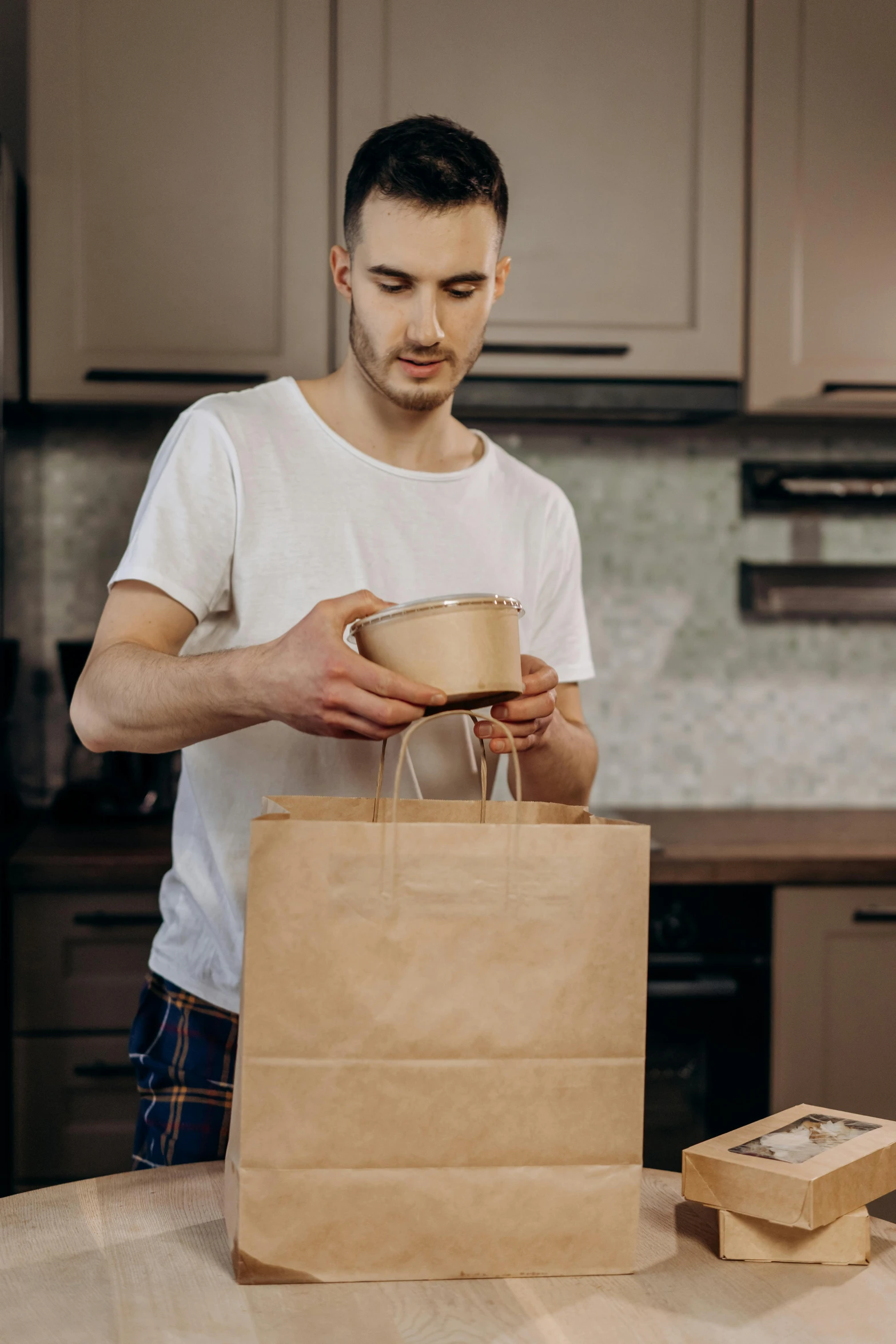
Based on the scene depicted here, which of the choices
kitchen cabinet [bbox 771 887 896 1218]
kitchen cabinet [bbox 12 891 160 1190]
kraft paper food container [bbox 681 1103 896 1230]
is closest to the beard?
kraft paper food container [bbox 681 1103 896 1230]

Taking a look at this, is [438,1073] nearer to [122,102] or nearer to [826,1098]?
[826,1098]

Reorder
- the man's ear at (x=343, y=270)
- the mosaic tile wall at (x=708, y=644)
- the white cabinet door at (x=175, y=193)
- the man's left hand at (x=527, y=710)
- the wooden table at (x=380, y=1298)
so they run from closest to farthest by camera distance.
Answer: the wooden table at (x=380, y=1298) < the man's left hand at (x=527, y=710) < the man's ear at (x=343, y=270) < the white cabinet door at (x=175, y=193) < the mosaic tile wall at (x=708, y=644)

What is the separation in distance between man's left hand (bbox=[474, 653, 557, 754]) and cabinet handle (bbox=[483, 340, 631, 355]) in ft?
3.78

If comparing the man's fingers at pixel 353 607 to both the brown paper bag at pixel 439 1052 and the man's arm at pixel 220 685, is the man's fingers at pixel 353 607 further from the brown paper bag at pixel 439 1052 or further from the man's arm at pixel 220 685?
the brown paper bag at pixel 439 1052

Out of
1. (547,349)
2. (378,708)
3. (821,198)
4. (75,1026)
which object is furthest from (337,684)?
(821,198)

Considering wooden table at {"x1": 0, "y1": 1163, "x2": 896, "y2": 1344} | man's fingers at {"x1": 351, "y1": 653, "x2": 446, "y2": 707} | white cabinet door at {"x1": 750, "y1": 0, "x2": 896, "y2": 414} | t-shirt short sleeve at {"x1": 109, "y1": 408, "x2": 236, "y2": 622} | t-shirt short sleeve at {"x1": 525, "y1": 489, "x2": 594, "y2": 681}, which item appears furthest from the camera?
white cabinet door at {"x1": 750, "y1": 0, "x2": 896, "y2": 414}

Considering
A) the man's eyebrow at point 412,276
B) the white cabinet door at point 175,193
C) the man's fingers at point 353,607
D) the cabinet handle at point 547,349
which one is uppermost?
the white cabinet door at point 175,193

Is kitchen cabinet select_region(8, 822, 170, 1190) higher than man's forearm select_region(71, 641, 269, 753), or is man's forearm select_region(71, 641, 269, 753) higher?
man's forearm select_region(71, 641, 269, 753)

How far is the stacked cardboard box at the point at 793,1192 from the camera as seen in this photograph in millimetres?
709

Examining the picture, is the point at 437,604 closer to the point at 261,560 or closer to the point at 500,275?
the point at 261,560

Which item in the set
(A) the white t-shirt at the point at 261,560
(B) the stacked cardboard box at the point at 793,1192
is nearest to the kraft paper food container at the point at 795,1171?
(B) the stacked cardboard box at the point at 793,1192

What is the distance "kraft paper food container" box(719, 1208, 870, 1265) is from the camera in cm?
73

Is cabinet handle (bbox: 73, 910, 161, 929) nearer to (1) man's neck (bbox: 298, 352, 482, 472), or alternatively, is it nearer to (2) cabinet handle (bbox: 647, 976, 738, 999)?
(2) cabinet handle (bbox: 647, 976, 738, 999)

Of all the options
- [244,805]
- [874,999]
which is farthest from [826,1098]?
[244,805]
